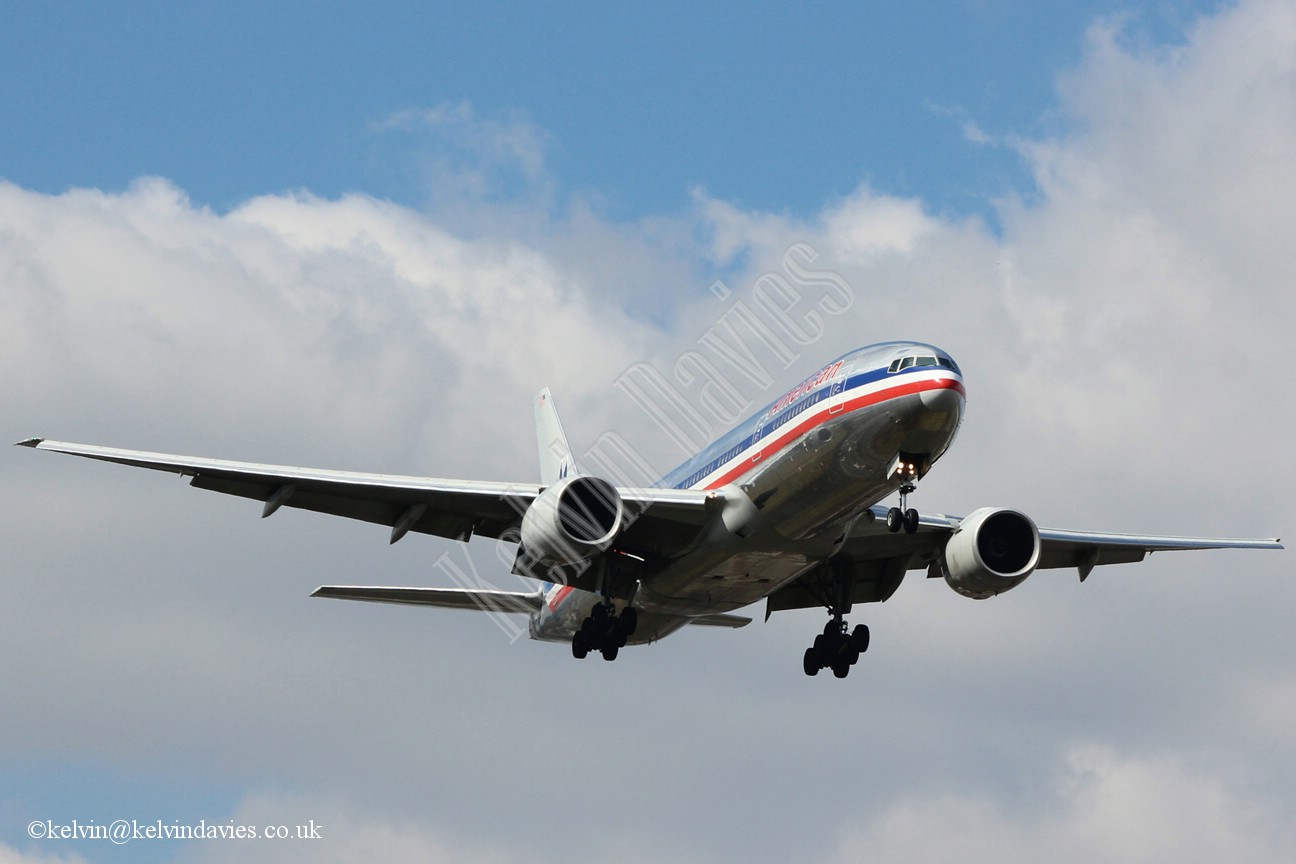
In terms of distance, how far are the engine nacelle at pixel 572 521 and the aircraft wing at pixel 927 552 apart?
6.41m

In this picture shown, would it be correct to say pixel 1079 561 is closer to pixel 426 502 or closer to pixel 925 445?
pixel 925 445

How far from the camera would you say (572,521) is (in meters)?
34.1

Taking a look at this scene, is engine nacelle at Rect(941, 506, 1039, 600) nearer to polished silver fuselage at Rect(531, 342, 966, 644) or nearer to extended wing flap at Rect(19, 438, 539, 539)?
polished silver fuselage at Rect(531, 342, 966, 644)

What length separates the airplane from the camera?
31.7m

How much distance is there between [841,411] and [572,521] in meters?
5.86

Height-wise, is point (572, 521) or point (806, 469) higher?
point (806, 469)

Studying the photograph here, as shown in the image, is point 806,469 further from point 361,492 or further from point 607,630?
point 361,492

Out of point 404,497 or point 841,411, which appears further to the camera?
point 404,497

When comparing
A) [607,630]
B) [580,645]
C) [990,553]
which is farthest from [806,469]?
[580,645]

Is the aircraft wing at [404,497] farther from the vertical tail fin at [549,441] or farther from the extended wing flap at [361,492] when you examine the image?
the vertical tail fin at [549,441]

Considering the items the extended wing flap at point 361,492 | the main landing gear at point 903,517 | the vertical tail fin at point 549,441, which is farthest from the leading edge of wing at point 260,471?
the vertical tail fin at point 549,441

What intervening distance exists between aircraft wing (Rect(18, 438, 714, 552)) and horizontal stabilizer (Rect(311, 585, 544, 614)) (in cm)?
249

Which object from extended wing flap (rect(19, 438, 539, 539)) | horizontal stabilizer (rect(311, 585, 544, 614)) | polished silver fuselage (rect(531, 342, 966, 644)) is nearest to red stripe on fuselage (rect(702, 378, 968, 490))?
polished silver fuselage (rect(531, 342, 966, 644))

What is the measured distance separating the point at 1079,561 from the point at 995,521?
5147 mm
